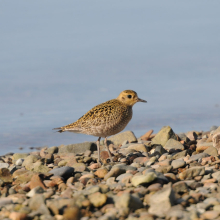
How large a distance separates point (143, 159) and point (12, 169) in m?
2.77

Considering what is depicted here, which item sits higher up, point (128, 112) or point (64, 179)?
point (128, 112)

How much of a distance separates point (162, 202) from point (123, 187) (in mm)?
1326

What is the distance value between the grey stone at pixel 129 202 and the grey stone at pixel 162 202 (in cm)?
18

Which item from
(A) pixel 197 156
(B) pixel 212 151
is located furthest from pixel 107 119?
(B) pixel 212 151

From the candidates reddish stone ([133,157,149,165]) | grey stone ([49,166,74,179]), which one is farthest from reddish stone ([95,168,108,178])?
reddish stone ([133,157,149,165])

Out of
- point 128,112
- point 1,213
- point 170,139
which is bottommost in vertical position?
point 1,213

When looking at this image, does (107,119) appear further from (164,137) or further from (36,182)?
(36,182)

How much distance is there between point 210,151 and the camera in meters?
9.55

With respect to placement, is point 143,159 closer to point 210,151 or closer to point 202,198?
point 210,151

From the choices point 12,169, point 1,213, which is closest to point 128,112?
point 12,169

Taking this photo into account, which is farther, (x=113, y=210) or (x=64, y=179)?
(x=64, y=179)

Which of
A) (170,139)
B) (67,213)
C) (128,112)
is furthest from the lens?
(170,139)

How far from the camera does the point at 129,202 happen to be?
615 cm

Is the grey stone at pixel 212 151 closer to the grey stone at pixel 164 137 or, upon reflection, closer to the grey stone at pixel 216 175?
the grey stone at pixel 216 175
